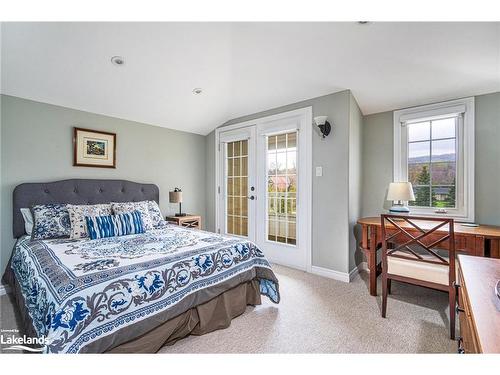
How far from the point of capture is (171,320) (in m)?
1.62

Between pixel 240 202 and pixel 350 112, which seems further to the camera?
pixel 240 202

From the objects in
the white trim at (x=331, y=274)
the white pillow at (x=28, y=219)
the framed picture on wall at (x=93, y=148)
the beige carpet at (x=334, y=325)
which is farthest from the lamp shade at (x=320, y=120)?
the white pillow at (x=28, y=219)

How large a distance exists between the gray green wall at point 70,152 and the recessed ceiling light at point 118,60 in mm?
1007

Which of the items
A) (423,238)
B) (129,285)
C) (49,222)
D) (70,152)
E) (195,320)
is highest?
(70,152)

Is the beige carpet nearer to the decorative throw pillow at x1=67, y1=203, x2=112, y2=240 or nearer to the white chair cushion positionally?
the white chair cushion

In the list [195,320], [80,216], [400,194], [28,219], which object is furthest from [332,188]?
[28,219]

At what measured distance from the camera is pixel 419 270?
6.51 feet

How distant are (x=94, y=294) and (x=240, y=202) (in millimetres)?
2749

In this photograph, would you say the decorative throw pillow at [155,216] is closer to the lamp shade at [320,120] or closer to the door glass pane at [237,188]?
the door glass pane at [237,188]

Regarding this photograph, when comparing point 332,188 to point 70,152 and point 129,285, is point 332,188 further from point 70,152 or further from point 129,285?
point 70,152

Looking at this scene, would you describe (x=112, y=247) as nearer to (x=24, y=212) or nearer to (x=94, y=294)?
(x=94, y=294)

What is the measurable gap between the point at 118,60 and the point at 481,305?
3055 millimetres

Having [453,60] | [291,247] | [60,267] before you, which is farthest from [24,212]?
[453,60]
